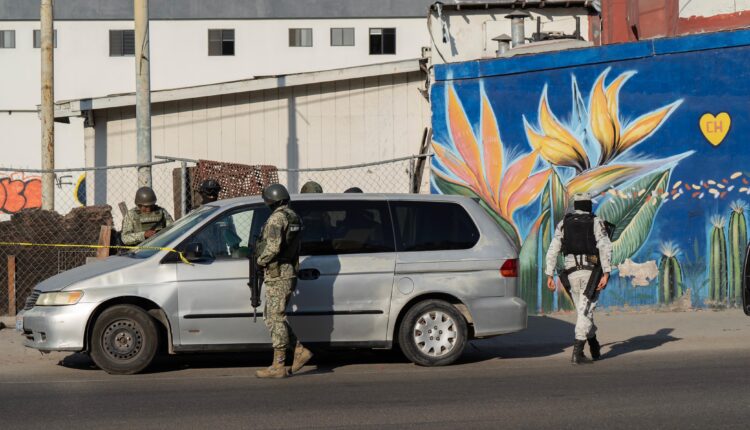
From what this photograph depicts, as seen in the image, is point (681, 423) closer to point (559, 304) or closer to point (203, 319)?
point (203, 319)

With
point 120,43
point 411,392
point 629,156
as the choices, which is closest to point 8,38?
point 120,43

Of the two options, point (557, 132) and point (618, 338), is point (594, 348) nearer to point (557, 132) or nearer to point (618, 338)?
point (618, 338)

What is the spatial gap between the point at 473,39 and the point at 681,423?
1637 centimetres

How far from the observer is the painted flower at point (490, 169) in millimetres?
15016

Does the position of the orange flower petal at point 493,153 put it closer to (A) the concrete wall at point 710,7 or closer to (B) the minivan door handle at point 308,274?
(A) the concrete wall at point 710,7

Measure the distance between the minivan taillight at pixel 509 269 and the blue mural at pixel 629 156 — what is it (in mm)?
4163

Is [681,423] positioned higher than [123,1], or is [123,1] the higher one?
[123,1]

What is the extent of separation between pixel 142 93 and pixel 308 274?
5.41 m

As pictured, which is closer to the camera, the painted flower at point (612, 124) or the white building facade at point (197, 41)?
the painted flower at point (612, 124)

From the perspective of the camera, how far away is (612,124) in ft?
48.7

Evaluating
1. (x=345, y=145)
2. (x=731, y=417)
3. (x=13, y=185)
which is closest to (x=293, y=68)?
(x=13, y=185)

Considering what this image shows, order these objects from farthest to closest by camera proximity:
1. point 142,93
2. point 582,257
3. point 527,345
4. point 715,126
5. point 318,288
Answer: point 142,93 → point 715,126 → point 527,345 → point 582,257 → point 318,288

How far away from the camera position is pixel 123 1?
4612cm

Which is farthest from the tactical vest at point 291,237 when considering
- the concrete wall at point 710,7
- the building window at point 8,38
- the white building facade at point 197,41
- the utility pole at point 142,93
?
the building window at point 8,38
